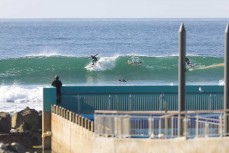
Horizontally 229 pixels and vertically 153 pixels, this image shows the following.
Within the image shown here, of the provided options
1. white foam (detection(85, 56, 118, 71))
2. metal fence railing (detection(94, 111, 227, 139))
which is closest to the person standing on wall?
metal fence railing (detection(94, 111, 227, 139))

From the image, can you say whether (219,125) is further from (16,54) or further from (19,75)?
(16,54)

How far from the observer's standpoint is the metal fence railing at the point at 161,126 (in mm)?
20281

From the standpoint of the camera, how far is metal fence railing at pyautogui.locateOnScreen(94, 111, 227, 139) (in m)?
20.3

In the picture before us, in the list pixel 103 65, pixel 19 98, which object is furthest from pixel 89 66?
pixel 19 98

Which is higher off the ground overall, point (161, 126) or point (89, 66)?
point (89, 66)

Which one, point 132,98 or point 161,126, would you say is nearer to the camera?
point 161,126

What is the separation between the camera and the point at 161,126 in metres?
22.0

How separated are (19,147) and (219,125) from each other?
304 inches

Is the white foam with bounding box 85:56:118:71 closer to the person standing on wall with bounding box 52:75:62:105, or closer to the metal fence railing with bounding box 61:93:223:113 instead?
the metal fence railing with bounding box 61:93:223:113

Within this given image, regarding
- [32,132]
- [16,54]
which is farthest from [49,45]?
[32,132]

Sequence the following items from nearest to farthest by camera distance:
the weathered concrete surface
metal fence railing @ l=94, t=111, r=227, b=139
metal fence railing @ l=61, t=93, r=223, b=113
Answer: the weathered concrete surface, metal fence railing @ l=94, t=111, r=227, b=139, metal fence railing @ l=61, t=93, r=223, b=113

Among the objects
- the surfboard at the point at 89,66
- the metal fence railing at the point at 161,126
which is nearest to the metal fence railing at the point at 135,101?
the metal fence railing at the point at 161,126

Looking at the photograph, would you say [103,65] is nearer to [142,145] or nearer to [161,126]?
[161,126]

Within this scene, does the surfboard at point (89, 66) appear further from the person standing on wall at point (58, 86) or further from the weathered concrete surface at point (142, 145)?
the weathered concrete surface at point (142, 145)
